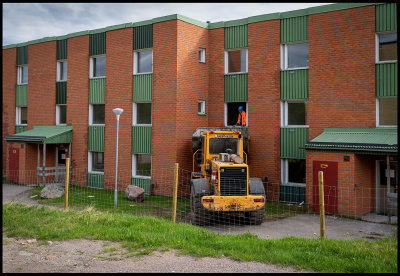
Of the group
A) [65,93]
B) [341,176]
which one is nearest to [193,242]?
[341,176]

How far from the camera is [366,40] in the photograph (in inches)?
620

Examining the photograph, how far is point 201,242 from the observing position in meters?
8.78

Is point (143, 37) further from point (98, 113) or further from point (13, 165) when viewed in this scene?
point (13, 165)

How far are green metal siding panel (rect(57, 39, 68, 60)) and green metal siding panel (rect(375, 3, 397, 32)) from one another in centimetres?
1645

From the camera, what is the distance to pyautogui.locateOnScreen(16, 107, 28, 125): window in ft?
83.7

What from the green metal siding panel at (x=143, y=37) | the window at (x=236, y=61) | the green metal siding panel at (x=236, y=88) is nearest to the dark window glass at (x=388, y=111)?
the green metal siding panel at (x=236, y=88)

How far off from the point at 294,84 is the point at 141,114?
7695 millimetres

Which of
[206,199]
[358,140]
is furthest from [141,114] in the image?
[358,140]

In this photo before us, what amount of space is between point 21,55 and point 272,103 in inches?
662

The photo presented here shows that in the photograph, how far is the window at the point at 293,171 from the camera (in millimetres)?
17516

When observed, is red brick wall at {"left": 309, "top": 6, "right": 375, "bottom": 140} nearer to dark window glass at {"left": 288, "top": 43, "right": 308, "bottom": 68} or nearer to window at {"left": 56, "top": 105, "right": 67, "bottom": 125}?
dark window glass at {"left": 288, "top": 43, "right": 308, "bottom": 68}

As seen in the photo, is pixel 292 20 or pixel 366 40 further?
pixel 292 20

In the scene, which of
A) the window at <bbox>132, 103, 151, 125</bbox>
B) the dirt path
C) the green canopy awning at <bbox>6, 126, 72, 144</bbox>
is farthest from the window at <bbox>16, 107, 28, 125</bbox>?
the dirt path

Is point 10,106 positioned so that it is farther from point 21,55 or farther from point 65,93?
point 65,93
